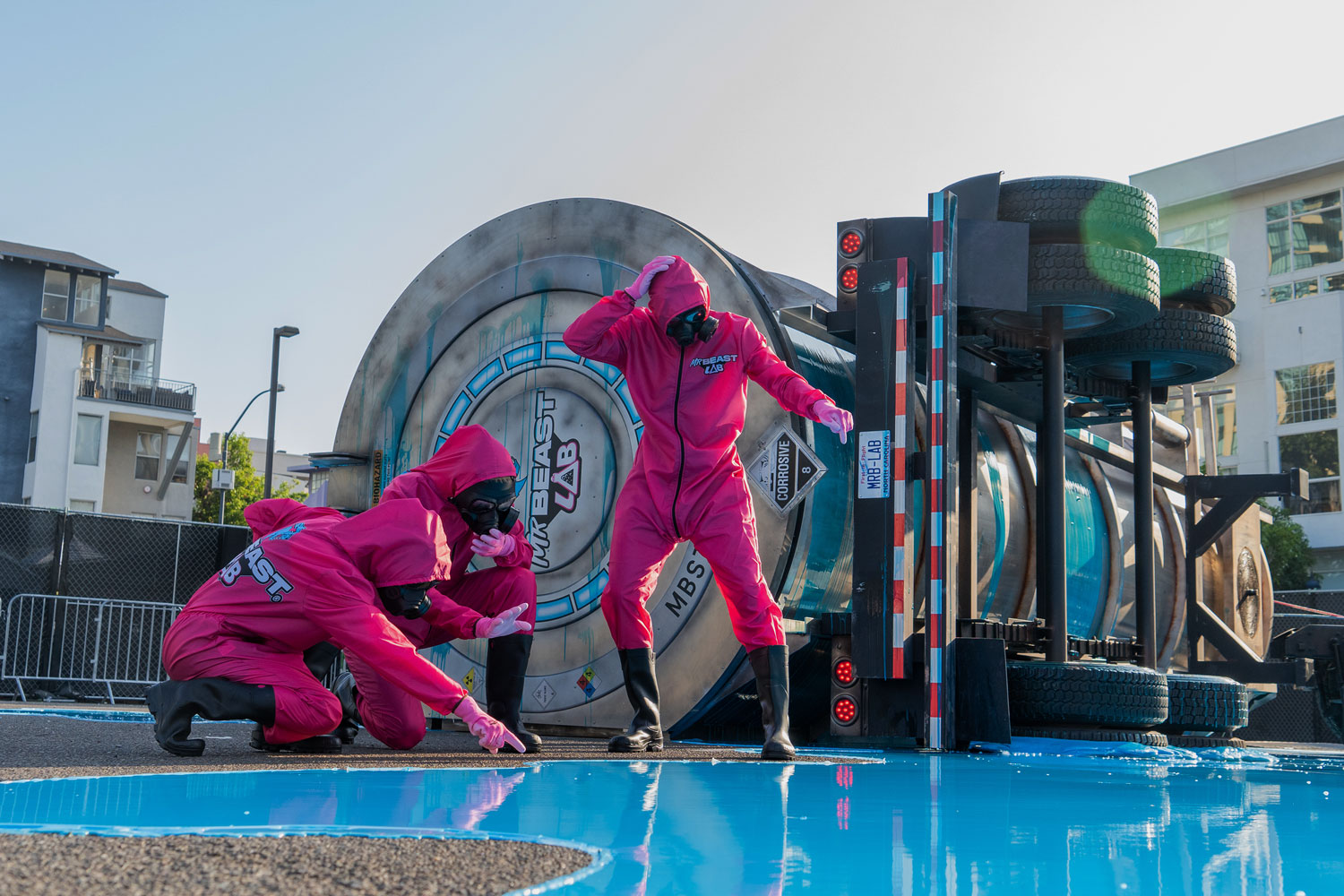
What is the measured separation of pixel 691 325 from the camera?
5281 mm

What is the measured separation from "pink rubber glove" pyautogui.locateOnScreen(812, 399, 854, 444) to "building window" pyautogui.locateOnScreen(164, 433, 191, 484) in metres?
41.7

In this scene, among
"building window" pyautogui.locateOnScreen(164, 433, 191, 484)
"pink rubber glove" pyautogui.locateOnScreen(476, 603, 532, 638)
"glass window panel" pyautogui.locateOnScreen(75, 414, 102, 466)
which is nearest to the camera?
"pink rubber glove" pyautogui.locateOnScreen(476, 603, 532, 638)

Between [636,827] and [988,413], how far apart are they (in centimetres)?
604

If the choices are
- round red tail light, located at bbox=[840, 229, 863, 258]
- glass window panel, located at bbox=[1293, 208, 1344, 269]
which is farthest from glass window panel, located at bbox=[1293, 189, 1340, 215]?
round red tail light, located at bbox=[840, 229, 863, 258]

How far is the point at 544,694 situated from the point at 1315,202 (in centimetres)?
3771

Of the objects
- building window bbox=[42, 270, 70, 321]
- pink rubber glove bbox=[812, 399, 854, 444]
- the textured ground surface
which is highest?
building window bbox=[42, 270, 70, 321]

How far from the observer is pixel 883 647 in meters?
5.53

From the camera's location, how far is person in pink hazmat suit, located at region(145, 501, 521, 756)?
12.8 ft

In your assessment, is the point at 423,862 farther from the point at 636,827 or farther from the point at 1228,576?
the point at 1228,576

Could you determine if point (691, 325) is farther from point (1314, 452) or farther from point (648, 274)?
point (1314, 452)

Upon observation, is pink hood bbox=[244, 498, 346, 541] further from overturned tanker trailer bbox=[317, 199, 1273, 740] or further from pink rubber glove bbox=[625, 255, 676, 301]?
overturned tanker trailer bbox=[317, 199, 1273, 740]

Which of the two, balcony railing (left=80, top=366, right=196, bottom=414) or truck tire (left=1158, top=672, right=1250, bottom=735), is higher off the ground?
balcony railing (left=80, top=366, right=196, bottom=414)

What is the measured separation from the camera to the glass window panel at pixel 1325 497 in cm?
3597

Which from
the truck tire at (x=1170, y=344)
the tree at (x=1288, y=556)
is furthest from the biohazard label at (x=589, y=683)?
the tree at (x=1288, y=556)
